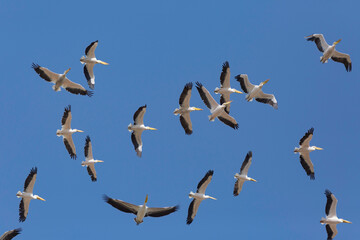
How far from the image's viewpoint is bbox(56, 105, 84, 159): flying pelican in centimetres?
2962

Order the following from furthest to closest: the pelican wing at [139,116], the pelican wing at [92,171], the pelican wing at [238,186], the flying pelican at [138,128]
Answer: the pelican wing at [92,171]
the pelican wing at [238,186]
the flying pelican at [138,128]
the pelican wing at [139,116]

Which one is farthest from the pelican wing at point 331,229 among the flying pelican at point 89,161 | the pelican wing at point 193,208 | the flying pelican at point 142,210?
the flying pelican at point 89,161

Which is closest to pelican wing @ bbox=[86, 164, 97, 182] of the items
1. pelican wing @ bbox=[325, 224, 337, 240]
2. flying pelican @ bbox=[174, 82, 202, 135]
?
flying pelican @ bbox=[174, 82, 202, 135]

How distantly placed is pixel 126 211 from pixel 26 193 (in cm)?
699

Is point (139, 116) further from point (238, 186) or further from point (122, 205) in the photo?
point (238, 186)

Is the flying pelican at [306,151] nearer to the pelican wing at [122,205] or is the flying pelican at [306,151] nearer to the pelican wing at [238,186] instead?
the pelican wing at [238,186]

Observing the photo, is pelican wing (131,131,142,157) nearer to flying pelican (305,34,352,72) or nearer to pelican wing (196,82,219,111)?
pelican wing (196,82,219,111)

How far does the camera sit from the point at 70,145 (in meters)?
30.8

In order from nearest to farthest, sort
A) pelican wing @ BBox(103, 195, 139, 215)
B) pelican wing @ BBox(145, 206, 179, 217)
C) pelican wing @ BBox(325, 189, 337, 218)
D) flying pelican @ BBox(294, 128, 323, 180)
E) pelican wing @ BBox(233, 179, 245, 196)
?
pelican wing @ BBox(103, 195, 139, 215)
pelican wing @ BBox(145, 206, 179, 217)
pelican wing @ BBox(325, 189, 337, 218)
flying pelican @ BBox(294, 128, 323, 180)
pelican wing @ BBox(233, 179, 245, 196)

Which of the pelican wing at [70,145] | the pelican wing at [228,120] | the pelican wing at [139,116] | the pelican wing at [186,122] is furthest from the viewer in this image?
the pelican wing at [70,145]

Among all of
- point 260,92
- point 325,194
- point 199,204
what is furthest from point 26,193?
point 325,194

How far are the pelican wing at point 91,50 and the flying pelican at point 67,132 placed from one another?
2587mm

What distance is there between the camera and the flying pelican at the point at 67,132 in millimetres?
29625

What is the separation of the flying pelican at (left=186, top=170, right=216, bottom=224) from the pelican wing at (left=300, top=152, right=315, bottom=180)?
16.0 ft
